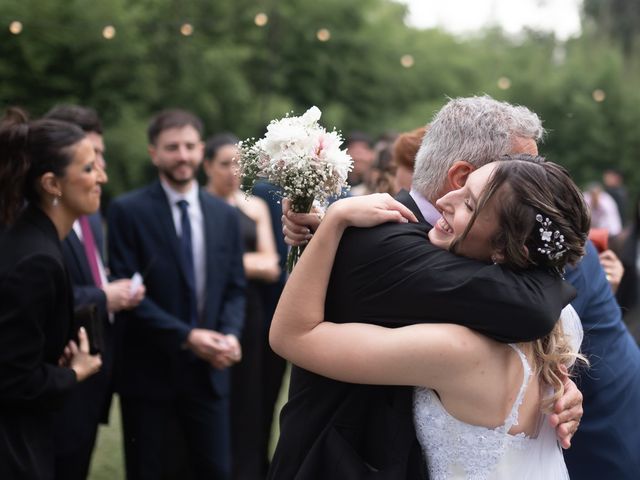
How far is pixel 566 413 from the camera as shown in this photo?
2.64 meters

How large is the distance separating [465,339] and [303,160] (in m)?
0.77

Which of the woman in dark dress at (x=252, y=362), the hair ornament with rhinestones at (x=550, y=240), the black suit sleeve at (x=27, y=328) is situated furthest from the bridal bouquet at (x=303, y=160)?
the woman in dark dress at (x=252, y=362)

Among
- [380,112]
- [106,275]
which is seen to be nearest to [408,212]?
[106,275]

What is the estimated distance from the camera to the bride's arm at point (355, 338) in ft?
7.71

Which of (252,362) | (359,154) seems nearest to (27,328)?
(252,362)

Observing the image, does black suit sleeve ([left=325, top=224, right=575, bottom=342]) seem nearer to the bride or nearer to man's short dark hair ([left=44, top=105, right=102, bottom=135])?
the bride

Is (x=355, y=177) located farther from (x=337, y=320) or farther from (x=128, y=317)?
(x=337, y=320)

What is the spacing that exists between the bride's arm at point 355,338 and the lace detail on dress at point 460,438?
0.12 meters

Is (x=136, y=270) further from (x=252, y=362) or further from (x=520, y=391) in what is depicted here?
(x=520, y=391)

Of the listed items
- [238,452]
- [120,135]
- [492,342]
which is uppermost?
[492,342]

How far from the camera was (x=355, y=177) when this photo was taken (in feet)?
30.5

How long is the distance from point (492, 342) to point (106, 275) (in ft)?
11.9

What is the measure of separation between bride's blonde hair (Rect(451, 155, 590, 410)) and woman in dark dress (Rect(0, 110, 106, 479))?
6.31 ft

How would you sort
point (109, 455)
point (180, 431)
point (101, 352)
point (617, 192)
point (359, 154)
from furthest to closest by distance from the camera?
point (617, 192), point (359, 154), point (109, 455), point (180, 431), point (101, 352)
